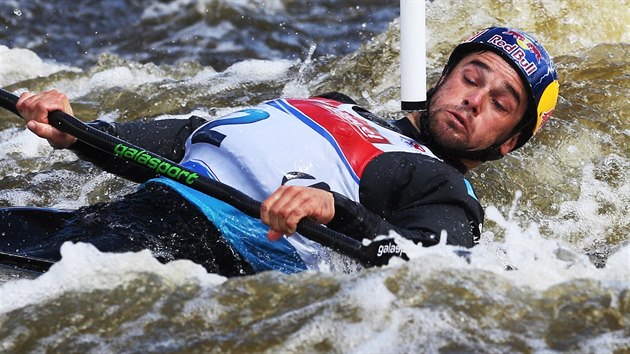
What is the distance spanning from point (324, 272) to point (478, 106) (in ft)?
4.32

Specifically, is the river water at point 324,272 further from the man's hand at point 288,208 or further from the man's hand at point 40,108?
the man's hand at point 40,108

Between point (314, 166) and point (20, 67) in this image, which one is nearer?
point (314, 166)

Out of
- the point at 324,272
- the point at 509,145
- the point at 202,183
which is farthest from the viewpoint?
the point at 509,145

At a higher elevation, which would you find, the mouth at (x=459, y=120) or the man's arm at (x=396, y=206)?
the mouth at (x=459, y=120)

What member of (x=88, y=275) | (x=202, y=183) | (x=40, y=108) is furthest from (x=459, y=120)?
(x=88, y=275)

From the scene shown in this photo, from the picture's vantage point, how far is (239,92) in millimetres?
6664

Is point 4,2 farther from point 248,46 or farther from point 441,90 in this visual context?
point 441,90

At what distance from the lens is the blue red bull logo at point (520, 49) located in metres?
4.21

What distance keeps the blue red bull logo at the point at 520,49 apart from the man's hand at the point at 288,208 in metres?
1.31

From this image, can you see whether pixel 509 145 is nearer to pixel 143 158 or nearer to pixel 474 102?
pixel 474 102

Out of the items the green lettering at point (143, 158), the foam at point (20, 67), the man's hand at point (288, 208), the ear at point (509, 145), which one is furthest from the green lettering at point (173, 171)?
the foam at point (20, 67)

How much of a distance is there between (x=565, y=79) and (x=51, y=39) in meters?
5.41

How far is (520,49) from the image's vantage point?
4.25m

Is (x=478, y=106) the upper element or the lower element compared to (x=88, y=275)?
upper
